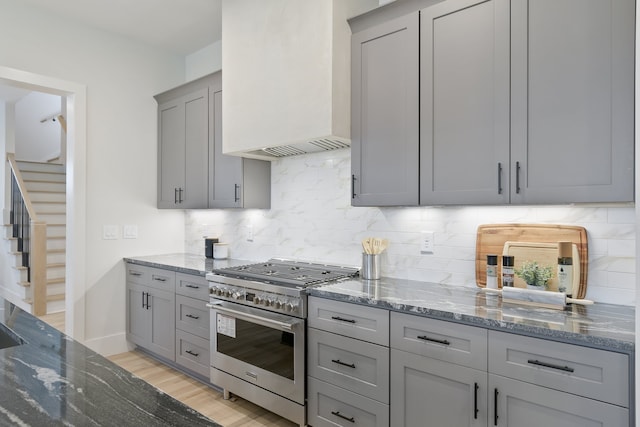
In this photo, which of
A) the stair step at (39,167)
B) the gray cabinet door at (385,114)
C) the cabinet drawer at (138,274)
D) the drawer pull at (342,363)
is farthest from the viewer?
the stair step at (39,167)

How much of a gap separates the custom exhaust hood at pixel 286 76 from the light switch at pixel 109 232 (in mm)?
1554

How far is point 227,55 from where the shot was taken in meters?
3.05

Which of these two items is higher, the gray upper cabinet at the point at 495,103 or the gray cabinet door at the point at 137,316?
the gray upper cabinet at the point at 495,103

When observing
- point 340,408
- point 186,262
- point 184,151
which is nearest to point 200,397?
point 186,262

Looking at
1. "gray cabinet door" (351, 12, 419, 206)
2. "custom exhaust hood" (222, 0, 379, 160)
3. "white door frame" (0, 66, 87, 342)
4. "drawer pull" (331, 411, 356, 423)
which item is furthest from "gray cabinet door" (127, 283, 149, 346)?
"gray cabinet door" (351, 12, 419, 206)

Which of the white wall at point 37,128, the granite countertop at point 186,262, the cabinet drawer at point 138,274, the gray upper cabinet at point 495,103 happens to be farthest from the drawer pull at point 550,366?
the white wall at point 37,128

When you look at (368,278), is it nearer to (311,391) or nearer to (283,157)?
(311,391)

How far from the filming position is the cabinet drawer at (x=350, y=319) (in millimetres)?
2020

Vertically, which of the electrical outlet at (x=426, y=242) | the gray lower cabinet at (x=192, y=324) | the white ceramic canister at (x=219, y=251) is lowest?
the gray lower cabinet at (x=192, y=324)

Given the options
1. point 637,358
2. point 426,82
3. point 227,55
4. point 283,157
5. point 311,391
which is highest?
point 227,55

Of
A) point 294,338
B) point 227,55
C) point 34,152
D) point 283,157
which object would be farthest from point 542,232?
point 34,152

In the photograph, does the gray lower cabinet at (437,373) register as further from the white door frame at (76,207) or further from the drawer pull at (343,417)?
the white door frame at (76,207)

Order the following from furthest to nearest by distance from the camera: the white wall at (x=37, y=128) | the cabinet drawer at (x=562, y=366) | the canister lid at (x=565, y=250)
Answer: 1. the white wall at (x=37, y=128)
2. the canister lid at (x=565, y=250)
3. the cabinet drawer at (x=562, y=366)

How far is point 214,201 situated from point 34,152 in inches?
241
